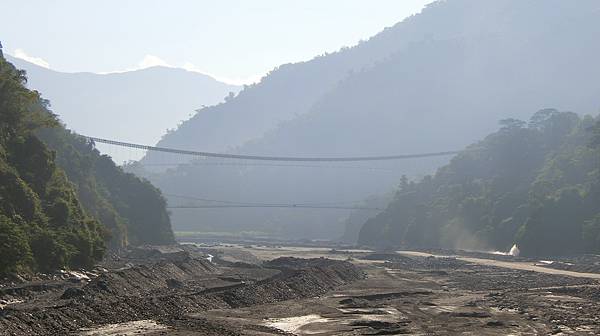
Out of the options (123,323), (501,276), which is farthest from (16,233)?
(501,276)

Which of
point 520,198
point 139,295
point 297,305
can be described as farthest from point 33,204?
point 520,198

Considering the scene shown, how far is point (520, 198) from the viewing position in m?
152

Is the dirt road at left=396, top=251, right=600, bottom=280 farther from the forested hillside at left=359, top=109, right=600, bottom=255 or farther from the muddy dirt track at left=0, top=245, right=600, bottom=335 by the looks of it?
Answer: the forested hillside at left=359, top=109, right=600, bottom=255

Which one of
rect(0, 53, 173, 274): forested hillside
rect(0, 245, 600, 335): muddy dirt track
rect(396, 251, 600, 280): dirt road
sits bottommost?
rect(396, 251, 600, 280): dirt road

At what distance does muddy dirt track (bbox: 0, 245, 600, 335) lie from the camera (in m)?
39.8

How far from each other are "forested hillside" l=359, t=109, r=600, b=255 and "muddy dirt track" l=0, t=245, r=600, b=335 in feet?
144

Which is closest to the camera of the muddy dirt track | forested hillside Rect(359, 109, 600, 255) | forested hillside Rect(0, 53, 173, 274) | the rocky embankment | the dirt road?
the rocky embankment

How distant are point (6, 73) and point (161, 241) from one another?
76.9 m

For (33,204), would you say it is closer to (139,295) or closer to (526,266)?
(139,295)

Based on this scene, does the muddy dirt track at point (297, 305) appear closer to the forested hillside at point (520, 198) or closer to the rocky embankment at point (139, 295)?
the rocky embankment at point (139, 295)

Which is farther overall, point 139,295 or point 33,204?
point 33,204

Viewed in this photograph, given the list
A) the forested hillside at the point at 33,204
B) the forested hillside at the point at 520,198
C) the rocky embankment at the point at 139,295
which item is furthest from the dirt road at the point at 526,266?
the forested hillside at the point at 33,204

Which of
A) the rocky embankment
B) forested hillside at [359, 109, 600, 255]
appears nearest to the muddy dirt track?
the rocky embankment

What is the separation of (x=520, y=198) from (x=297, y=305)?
107 meters
